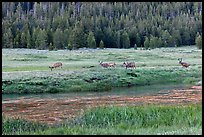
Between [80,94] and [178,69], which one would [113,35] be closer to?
[178,69]

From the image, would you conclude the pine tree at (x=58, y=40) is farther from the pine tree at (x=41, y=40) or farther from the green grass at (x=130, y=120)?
the green grass at (x=130, y=120)

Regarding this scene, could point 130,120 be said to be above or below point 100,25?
above

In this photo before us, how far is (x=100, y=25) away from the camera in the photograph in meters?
126

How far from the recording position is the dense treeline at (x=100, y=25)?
103m

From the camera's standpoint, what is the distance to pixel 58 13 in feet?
484

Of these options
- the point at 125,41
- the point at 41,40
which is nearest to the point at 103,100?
the point at 41,40

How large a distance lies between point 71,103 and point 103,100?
8.17 feet

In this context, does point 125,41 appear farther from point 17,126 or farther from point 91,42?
point 17,126

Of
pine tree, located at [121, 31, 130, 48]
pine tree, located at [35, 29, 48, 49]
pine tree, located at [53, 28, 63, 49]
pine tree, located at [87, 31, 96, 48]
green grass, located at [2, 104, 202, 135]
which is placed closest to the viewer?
green grass, located at [2, 104, 202, 135]

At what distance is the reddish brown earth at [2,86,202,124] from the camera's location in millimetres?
25844

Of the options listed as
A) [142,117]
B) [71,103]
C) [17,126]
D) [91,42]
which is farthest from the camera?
[91,42]

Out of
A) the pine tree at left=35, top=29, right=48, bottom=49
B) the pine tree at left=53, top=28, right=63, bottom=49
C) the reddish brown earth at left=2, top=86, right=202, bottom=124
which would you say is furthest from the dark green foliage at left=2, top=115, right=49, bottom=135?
the pine tree at left=53, top=28, right=63, bottom=49

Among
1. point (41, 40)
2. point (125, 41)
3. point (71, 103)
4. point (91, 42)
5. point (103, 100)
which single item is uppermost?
point (71, 103)

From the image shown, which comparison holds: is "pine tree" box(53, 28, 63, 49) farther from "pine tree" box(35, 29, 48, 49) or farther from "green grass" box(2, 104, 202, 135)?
"green grass" box(2, 104, 202, 135)
